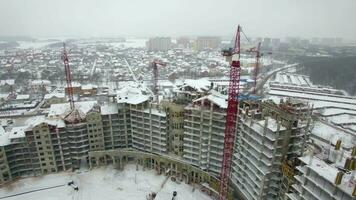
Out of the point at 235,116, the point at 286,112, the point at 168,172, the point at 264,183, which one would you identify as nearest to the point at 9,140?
the point at 168,172

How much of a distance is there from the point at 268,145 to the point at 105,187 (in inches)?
1450

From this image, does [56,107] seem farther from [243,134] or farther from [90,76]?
[90,76]

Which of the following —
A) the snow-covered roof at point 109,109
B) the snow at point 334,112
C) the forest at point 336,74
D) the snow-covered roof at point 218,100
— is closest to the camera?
the snow-covered roof at point 218,100

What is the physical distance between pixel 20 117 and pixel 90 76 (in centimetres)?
6972

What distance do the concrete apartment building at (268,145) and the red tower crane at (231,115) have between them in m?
2.06

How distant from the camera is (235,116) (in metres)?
47.4

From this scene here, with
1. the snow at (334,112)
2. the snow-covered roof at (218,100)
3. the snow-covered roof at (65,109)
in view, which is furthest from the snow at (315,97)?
the snow-covered roof at (65,109)

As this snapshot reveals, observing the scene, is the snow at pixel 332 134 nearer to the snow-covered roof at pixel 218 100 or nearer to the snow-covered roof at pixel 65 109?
the snow-covered roof at pixel 218 100

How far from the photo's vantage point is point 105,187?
5456 cm

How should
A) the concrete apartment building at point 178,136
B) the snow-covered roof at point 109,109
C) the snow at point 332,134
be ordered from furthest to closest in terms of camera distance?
the snow at point 332,134 → the snow-covered roof at point 109,109 → the concrete apartment building at point 178,136

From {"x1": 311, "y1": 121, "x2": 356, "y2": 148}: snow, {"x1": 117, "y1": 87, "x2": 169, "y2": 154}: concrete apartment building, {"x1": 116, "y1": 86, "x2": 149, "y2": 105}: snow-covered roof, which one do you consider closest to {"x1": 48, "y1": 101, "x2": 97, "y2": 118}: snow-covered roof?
{"x1": 116, "y1": 86, "x2": 149, "y2": 105}: snow-covered roof

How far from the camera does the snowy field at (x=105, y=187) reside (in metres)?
51.8

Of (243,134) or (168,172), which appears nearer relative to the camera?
(243,134)

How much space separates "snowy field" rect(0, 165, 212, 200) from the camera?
170 feet
